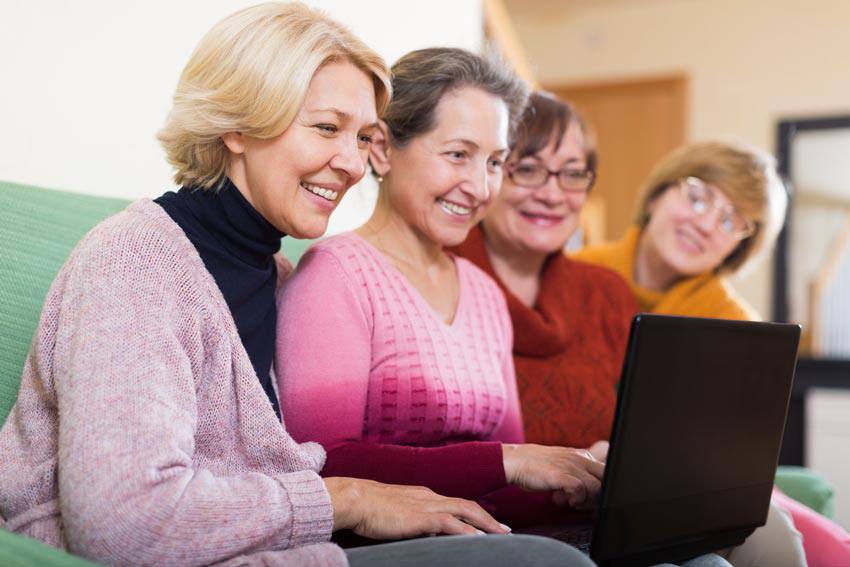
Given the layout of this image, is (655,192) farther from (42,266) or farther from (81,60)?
(42,266)

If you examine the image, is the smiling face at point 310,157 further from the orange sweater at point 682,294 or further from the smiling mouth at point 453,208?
the orange sweater at point 682,294

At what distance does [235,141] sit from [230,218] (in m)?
0.10

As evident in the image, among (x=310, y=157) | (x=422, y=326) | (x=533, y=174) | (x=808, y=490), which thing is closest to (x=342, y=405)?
(x=422, y=326)

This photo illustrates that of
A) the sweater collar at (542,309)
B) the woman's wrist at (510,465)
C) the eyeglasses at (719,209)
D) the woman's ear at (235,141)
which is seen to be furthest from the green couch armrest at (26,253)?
the eyeglasses at (719,209)

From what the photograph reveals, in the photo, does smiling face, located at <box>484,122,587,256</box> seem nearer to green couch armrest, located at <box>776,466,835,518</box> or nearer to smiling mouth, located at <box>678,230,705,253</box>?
smiling mouth, located at <box>678,230,705,253</box>

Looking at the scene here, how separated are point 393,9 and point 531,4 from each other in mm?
3111

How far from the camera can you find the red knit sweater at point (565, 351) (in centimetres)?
166

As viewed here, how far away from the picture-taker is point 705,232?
2.14 m

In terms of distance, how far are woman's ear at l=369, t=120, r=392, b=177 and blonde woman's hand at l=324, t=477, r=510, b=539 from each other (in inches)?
21.4

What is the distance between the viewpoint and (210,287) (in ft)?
3.27

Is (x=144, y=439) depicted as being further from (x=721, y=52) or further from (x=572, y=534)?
(x=721, y=52)

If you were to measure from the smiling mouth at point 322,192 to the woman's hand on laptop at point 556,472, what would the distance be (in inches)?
16.1

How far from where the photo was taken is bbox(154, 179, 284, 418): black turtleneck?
40.8 inches

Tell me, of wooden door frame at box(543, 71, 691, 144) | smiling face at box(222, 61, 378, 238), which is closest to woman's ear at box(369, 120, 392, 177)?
smiling face at box(222, 61, 378, 238)
